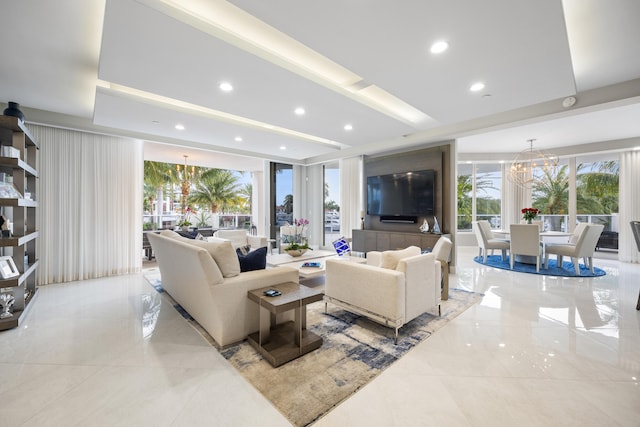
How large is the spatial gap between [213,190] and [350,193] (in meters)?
5.56

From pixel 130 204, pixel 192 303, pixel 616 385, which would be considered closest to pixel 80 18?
pixel 192 303

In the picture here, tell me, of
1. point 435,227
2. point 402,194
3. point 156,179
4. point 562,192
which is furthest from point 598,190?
point 156,179

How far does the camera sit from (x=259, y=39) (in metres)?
2.52

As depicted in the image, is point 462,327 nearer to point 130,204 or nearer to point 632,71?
point 632,71

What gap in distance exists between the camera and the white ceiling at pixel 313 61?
77.4 inches

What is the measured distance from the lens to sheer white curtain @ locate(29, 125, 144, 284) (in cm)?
427

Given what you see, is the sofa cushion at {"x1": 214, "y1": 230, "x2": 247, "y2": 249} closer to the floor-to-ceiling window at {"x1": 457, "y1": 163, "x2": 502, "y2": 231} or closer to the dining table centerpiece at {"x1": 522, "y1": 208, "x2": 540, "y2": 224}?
the dining table centerpiece at {"x1": 522, "y1": 208, "x2": 540, "y2": 224}

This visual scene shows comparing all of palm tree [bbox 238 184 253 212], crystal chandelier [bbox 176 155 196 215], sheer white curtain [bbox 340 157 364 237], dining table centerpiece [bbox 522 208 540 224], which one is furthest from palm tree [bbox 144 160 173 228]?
dining table centerpiece [bbox 522 208 540 224]

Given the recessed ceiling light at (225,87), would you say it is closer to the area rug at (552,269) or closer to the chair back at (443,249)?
the chair back at (443,249)

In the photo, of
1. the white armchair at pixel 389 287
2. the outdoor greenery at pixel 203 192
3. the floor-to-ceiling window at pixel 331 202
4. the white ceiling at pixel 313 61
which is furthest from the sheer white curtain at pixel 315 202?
the white armchair at pixel 389 287

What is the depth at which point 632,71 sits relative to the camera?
120 inches

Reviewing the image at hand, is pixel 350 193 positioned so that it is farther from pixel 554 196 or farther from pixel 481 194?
pixel 554 196

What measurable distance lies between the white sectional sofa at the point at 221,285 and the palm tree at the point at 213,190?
24.5ft

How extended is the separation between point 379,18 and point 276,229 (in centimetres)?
644
